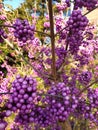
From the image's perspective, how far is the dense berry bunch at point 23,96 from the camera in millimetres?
1937

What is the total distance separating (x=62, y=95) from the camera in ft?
7.31

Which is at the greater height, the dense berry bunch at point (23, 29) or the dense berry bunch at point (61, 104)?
the dense berry bunch at point (23, 29)

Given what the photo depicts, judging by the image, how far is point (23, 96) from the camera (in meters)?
1.94

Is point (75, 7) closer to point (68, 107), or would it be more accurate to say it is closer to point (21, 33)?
point (21, 33)

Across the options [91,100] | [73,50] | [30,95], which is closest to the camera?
[30,95]

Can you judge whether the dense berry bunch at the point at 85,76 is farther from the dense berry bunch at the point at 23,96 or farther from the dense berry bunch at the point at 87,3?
the dense berry bunch at the point at 23,96

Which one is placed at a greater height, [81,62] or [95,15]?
[81,62]

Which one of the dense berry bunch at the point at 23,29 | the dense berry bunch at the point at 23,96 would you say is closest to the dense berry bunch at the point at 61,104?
the dense berry bunch at the point at 23,96

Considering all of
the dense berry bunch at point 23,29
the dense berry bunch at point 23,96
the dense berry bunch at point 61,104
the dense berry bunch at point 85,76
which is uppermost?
the dense berry bunch at point 23,29

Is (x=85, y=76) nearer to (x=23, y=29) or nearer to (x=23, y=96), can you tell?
(x=23, y=29)

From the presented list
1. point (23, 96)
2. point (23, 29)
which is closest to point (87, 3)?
point (23, 29)

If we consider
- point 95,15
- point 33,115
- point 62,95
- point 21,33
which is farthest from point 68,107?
point 95,15

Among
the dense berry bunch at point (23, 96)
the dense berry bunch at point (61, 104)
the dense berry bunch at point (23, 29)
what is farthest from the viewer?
the dense berry bunch at point (23, 29)

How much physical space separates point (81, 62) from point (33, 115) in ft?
9.54
